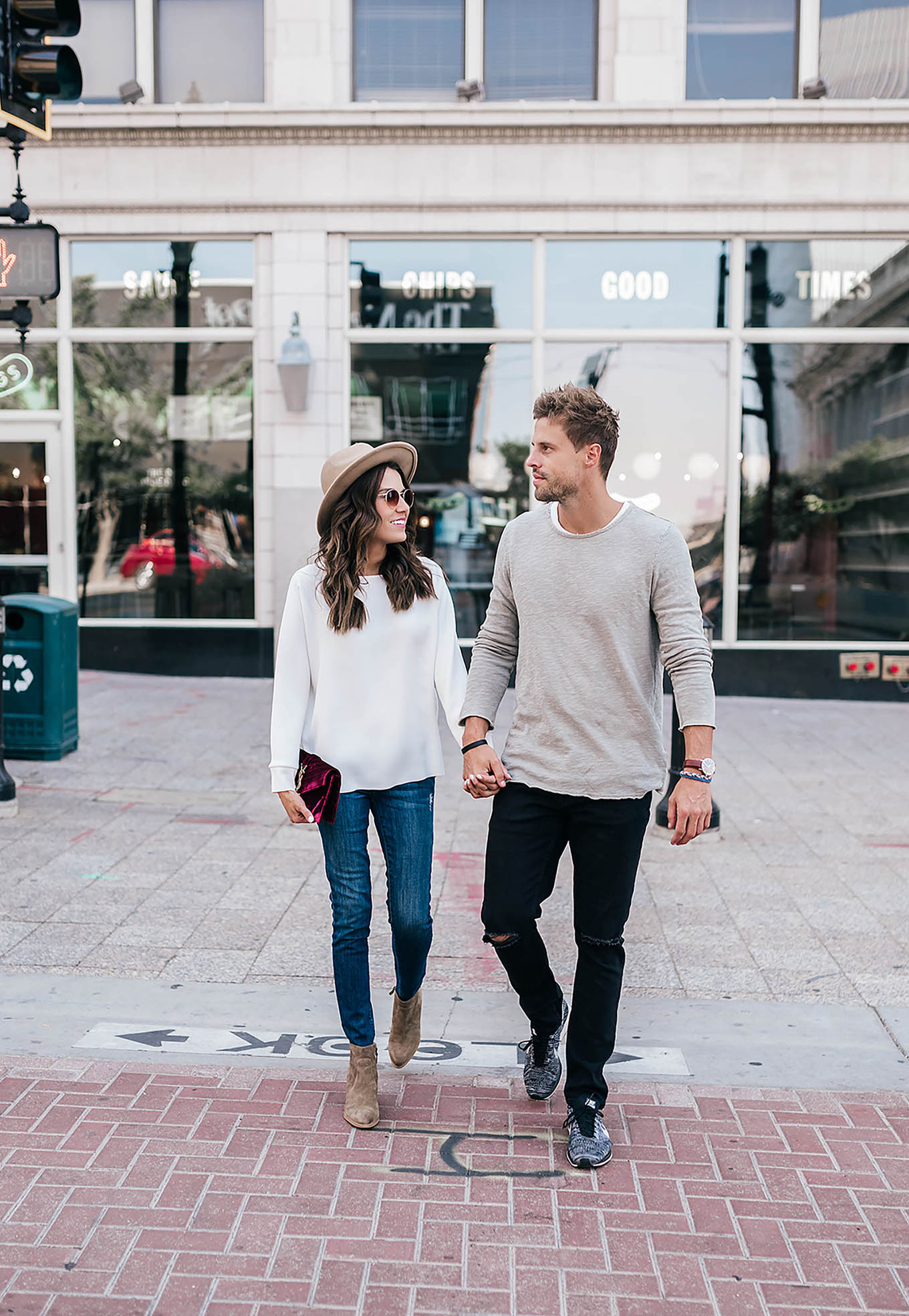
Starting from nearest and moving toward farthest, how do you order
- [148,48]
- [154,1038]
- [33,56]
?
[154,1038]
[33,56]
[148,48]

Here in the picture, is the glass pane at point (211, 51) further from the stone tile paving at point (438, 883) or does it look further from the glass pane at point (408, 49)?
the stone tile paving at point (438, 883)

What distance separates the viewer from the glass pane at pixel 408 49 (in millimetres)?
12156

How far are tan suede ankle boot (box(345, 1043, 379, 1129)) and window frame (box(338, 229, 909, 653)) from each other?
926 centimetres

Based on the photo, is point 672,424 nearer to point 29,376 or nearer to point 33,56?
point 29,376

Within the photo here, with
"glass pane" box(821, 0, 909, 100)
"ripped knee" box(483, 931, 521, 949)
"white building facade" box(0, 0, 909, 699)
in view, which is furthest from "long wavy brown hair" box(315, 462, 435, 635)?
"glass pane" box(821, 0, 909, 100)

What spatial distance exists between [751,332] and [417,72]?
4.17 m

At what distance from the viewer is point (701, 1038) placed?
4.16m

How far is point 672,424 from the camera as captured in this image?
12.2m

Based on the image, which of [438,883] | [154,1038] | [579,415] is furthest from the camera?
[438,883]

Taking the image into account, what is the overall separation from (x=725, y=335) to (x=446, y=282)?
9.17 feet

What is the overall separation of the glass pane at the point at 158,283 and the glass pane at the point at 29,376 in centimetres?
50

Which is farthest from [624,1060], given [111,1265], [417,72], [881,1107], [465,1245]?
[417,72]

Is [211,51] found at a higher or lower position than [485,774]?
higher

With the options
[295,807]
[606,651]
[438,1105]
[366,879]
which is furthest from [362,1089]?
[606,651]
